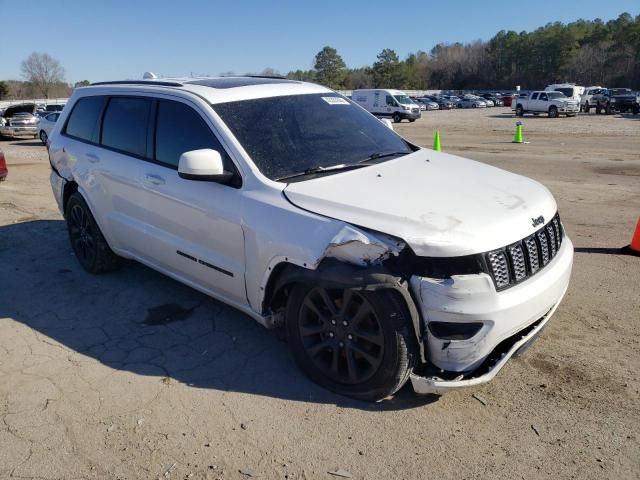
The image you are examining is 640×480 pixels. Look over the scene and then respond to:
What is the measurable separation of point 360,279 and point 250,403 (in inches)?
41.5

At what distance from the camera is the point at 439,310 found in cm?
282

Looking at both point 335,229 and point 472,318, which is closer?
point 472,318

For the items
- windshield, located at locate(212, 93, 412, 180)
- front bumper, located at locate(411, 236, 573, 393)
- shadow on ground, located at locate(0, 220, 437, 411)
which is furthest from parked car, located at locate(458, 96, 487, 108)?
front bumper, located at locate(411, 236, 573, 393)

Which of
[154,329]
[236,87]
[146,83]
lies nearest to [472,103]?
[146,83]

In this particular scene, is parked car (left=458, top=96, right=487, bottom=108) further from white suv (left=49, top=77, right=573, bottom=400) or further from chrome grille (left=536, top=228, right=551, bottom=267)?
chrome grille (left=536, top=228, right=551, bottom=267)

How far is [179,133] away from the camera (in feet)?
13.4

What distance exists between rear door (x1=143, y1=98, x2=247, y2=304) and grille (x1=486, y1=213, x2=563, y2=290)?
1.59 metres

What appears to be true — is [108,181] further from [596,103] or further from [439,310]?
[596,103]

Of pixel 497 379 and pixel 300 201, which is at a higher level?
pixel 300 201

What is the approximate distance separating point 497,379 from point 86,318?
3239 mm

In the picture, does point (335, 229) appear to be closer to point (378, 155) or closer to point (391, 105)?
point (378, 155)

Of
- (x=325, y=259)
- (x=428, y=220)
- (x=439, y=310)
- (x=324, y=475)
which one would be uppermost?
(x=428, y=220)

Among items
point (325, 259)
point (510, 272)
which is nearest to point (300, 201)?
point (325, 259)

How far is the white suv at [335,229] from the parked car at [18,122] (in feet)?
75.8
